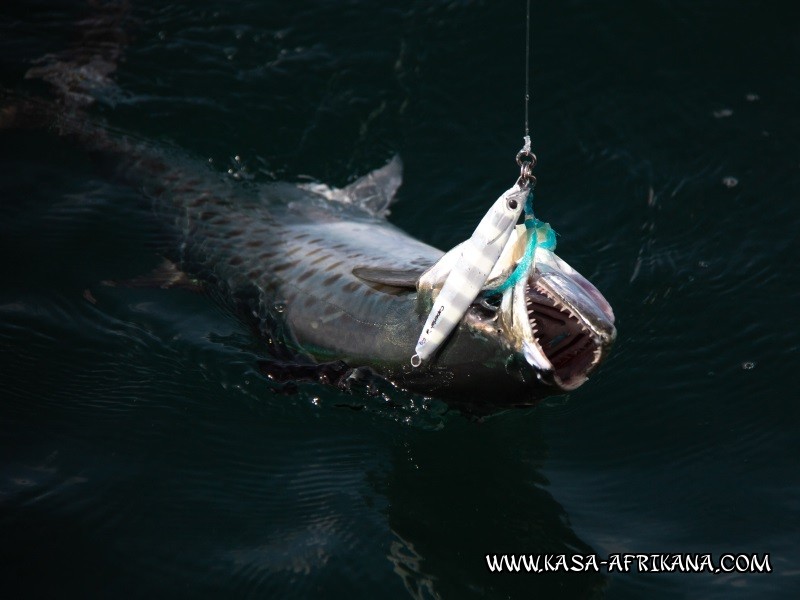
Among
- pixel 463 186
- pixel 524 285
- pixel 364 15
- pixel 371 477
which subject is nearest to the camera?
pixel 524 285

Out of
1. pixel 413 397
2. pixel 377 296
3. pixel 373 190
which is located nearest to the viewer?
pixel 413 397

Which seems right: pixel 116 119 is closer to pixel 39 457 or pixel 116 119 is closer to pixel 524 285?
pixel 39 457

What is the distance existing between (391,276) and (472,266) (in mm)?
730

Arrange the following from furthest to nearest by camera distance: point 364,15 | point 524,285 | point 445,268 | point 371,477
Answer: point 364,15 < point 371,477 < point 445,268 < point 524,285

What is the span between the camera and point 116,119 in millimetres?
6906

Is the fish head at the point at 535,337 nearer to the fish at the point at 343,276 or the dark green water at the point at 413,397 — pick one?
the fish at the point at 343,276

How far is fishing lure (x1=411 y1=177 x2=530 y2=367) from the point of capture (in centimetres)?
400

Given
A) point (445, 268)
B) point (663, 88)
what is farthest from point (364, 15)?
point (445, 268)

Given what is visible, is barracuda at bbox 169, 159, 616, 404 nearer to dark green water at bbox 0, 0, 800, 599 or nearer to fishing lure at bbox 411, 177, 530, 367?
fishing lure at bbox 411, 177, 530, 367

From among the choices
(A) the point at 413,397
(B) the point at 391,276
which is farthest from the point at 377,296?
(A) the point at 413,397

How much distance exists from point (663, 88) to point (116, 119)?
3827 mm

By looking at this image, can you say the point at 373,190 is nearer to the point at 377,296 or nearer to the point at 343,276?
the point at 343,276

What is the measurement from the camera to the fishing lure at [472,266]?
13.1ft

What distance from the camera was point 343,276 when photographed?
5.14m
